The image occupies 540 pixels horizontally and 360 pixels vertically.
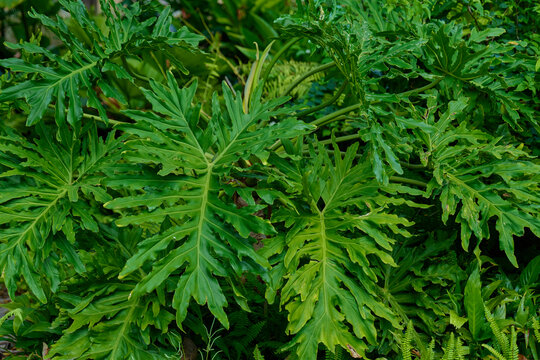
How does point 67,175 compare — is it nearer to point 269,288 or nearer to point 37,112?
point 37,112

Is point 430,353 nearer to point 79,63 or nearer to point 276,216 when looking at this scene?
point 276,216

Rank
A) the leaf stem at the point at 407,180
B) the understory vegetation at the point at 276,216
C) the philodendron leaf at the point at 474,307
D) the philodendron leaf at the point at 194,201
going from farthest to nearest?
the leaf stem at the point at 407,180, the philodendron leaf at the point at 474,307, the understory vegetation at the point at 276,216, the philodendron leaf at the point at 194,201

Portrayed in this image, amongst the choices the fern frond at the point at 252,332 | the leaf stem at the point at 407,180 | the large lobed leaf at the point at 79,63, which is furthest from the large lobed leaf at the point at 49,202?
the leaf stem at the point at 407,180

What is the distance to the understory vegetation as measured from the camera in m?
1.55

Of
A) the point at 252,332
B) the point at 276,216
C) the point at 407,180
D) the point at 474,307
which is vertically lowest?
the point at 474,307

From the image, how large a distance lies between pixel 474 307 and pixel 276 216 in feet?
2.87

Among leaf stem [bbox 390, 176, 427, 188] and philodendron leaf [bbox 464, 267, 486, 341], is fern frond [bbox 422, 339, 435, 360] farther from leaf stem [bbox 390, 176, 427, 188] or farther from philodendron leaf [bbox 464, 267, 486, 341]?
leaf stem [bbox 390, 176, 427, 188]

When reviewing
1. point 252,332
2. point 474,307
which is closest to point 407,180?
point 474,307

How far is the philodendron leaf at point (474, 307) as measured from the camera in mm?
1859

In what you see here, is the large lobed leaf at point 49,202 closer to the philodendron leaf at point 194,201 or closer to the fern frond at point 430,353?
the philodendron leaf at point 194,201

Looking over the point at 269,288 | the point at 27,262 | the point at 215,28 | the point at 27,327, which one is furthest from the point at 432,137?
the point at 215,28

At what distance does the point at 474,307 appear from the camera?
1867mm

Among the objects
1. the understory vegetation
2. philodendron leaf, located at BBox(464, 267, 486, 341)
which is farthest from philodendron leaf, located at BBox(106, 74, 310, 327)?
philodendron leaf, located at BBox(464, 267, 486, 341)

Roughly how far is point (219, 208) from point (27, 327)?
1062mm
